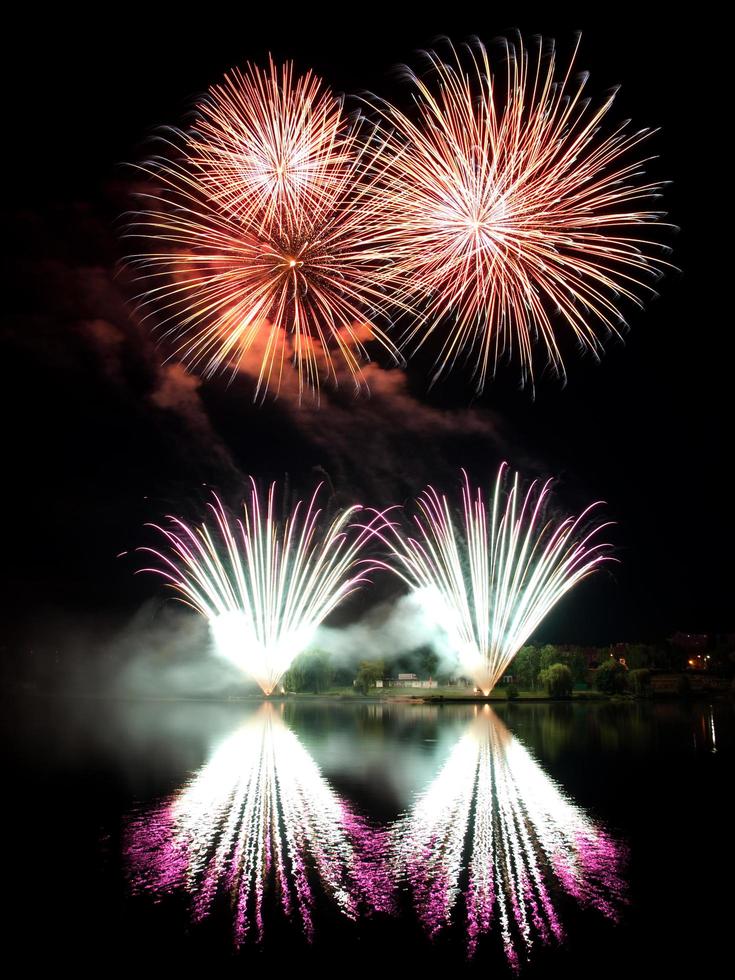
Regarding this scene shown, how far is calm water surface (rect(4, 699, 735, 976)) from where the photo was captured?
11.4 m

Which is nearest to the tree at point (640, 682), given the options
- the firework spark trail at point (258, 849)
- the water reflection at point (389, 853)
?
the water reflection at point (389, 853)

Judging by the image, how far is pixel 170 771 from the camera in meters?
28.2

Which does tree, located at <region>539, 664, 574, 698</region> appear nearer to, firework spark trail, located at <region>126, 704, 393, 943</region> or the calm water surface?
the calm water surface

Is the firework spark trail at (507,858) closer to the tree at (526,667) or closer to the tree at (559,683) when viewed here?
the tree at (559,683)

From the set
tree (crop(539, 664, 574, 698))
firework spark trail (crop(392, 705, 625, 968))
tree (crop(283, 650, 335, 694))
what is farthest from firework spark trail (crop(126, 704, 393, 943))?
tree (crop(283, 650, 335, 694))

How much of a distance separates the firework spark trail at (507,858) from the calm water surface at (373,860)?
0.06 meters

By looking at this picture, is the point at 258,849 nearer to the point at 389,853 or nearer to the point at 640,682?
the point at 389,853

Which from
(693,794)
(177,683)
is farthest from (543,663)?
(693,794)

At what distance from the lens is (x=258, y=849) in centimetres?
1634

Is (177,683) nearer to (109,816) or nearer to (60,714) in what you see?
(60,714)

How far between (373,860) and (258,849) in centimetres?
268

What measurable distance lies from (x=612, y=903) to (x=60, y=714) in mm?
65544

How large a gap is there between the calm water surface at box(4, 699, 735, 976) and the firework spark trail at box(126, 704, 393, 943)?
0.23 ft

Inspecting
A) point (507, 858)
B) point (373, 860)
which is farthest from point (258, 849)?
point (507, 858)
